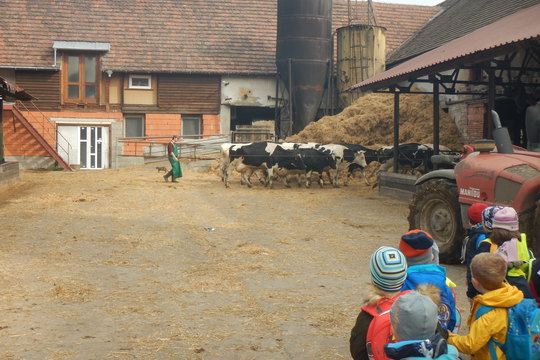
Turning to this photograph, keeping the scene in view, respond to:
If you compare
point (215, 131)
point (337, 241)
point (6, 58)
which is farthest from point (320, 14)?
point (337, 241)

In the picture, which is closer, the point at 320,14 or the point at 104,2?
the point at 320,14

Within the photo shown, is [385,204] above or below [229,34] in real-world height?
below

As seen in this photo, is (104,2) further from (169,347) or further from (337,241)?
(169,347)

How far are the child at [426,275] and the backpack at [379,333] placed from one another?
477mm

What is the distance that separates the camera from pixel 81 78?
1231 inches

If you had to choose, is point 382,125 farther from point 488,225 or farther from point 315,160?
point 488,225

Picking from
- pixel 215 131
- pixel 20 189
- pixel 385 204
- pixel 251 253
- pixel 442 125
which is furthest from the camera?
pixel 215 131

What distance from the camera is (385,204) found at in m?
16.6

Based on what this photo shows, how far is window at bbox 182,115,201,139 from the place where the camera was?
32.4 metres

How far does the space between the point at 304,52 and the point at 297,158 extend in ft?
32.7

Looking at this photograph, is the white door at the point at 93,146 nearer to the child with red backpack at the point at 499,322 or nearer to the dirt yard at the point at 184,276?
the dirt yard at the point at 184,276

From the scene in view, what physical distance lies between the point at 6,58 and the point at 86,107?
13.3 feet

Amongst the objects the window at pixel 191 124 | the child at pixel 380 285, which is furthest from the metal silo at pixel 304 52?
the child at pixel 380 285

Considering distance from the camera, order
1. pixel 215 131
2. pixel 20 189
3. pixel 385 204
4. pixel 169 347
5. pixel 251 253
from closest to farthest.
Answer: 1. pixel 169 347
2. pixel 251 253
3. pixel 385 204
4. pixel 20 189
5. pixel 215 131
